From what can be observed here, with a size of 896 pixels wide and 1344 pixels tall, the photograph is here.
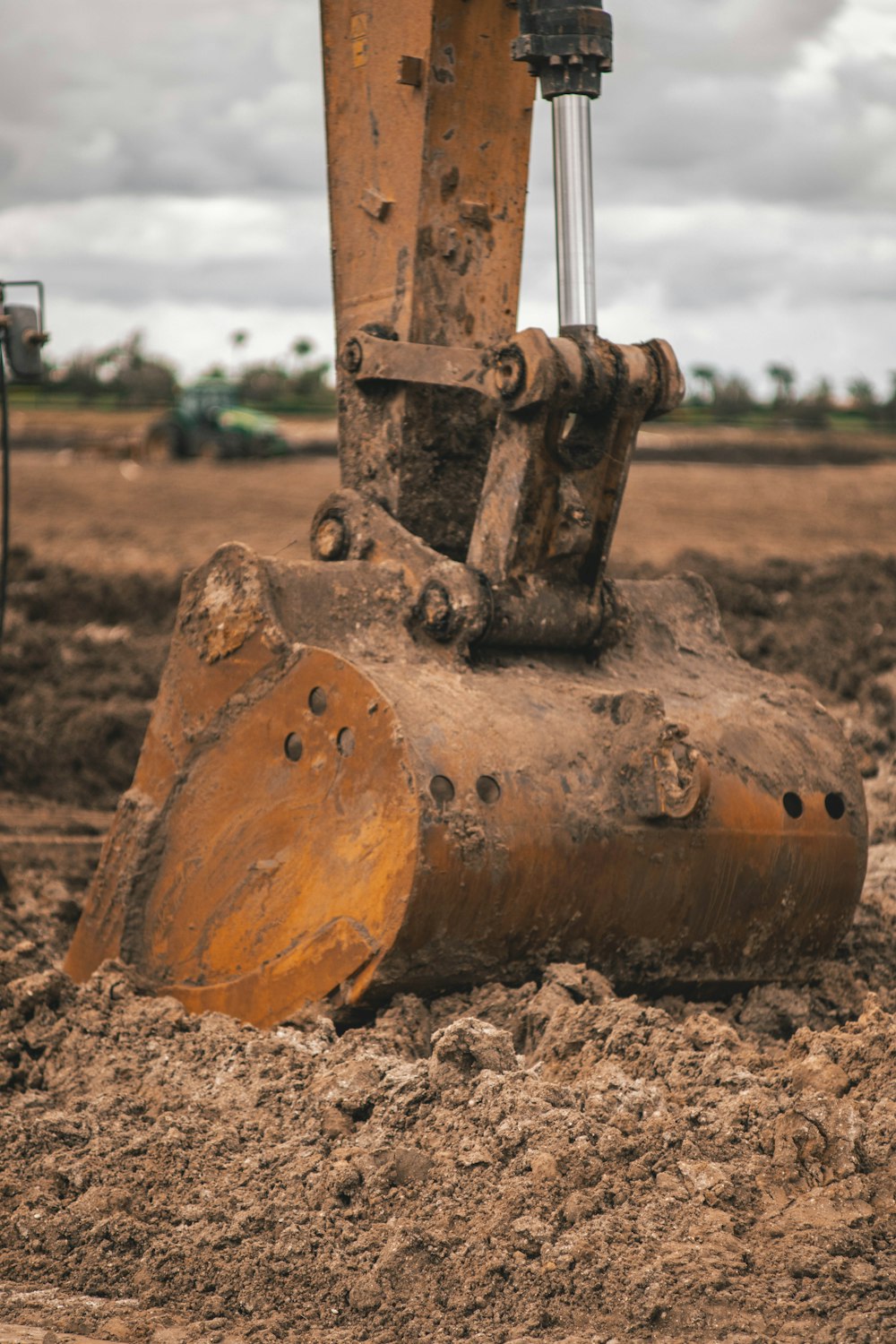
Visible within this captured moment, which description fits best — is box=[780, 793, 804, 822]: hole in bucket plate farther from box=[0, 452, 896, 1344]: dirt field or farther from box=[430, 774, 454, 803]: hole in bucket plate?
box=[430, 774, 454, 803]: hole in bucket plate

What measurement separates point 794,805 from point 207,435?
20.2 metres

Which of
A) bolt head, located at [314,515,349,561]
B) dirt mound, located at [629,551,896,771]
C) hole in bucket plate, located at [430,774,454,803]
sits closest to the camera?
hole in bucket plate, located at [430,774,454,803]

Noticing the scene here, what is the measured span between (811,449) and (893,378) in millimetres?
7048

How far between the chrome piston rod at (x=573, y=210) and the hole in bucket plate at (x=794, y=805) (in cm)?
115

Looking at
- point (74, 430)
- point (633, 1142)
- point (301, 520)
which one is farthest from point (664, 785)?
point (74, 430)

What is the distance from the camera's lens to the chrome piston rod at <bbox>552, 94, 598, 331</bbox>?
3.72m

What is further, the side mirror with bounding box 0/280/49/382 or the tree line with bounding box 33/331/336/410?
the tree line with bounding box 33/331/336/410

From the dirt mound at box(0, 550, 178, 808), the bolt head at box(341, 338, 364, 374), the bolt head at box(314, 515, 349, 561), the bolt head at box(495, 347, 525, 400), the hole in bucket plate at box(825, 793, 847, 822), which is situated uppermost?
the bolt head at box(341, 338, 364, 374)

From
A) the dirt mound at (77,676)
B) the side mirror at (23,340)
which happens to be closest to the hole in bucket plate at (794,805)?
the side mirror at (23,340)

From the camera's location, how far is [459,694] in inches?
139

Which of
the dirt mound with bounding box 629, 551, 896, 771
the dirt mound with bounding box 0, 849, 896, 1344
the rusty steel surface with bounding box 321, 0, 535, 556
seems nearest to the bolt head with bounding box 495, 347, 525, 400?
the rusty steel surface with bounding box 321, 0, 535, 556

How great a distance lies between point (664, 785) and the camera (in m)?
3.51

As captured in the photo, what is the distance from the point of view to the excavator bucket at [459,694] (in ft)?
11.1

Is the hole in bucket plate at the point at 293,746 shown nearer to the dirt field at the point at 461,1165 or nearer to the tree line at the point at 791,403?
the dirt field at the point at 461,1165
